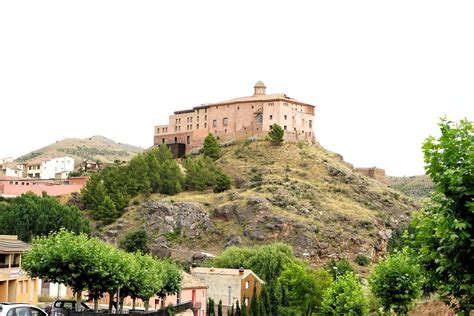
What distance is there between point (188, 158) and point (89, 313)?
4015 inches

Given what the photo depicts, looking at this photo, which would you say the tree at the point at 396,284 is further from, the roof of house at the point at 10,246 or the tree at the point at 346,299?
the roof of house at the point at 10,246

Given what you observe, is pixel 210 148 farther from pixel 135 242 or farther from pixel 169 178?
pixel 135 242

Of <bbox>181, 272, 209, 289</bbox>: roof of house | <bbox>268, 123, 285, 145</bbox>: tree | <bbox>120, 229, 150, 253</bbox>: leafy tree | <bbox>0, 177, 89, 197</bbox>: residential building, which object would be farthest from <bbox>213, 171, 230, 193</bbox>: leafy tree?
<bbox>181, 272, 209, 289</bbox>: roof of house

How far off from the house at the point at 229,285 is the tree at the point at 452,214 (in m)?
56.8

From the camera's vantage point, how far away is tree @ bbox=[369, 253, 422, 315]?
34.2 meters

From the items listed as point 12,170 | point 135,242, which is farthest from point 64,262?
point 12,170

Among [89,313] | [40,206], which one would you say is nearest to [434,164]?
[89,313]

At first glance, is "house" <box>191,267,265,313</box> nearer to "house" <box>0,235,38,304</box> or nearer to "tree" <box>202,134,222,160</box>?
"house" <box>0,235,38,304</box>

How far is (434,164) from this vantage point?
15.2 m

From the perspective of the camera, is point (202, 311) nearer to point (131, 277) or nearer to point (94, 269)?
point (131, 277)

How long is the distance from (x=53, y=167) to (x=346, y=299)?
12547 centimetres

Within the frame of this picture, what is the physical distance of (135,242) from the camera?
331 ft

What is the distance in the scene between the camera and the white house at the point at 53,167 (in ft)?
522

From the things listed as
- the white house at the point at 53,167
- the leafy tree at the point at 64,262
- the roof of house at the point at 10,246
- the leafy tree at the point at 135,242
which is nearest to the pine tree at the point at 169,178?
the leafy tree at the point at 135,242
